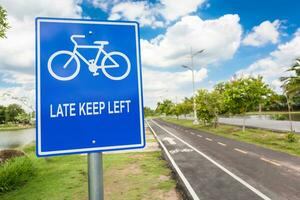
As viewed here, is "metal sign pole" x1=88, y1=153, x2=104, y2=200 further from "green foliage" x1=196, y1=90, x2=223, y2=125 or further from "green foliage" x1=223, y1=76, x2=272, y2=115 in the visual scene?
"green foliage" x1=196, y1=90, x2=223, y2=125

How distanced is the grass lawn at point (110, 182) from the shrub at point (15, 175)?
0.30m

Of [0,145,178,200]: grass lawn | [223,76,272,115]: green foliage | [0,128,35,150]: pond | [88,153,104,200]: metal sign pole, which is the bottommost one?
[0,128,35,150]: pond

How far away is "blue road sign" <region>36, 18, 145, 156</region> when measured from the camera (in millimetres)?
A: 1794

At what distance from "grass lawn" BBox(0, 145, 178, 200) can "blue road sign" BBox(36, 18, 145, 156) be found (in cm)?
672

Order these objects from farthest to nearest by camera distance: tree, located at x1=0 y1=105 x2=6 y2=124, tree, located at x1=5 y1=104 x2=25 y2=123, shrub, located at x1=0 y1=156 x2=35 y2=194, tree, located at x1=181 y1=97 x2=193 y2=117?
tree, located at x1=0 y1=105 x2=6 y2=124
tree, located at x1=181 y1=97 x2=193 y2=117
tree, located at x1=5 y1=104 x2=25 y2=123
shrub, located at x1=0 y1=156 x2=35 y2=194

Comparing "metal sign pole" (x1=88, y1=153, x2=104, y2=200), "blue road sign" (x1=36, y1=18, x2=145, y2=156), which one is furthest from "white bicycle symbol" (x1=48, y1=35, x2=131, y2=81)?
"metal sign pole" (x1=88, y1=153, x2=104, y2=200)

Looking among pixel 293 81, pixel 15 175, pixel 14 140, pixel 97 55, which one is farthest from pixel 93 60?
pixel 14 140

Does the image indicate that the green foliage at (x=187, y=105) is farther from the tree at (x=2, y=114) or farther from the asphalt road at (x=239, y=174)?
the tree at (x=2, y=114)

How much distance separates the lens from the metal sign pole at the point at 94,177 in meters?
1.80

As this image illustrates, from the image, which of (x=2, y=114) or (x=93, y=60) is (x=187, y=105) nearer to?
(x=2, y=114)

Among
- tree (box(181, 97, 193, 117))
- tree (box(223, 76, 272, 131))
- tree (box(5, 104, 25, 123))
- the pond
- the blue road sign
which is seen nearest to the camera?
the blue road sign

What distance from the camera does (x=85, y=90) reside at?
183 centimetres

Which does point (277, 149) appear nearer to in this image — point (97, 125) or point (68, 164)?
point (68, 164)

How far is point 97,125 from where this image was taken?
Answer: 1.84 meters
